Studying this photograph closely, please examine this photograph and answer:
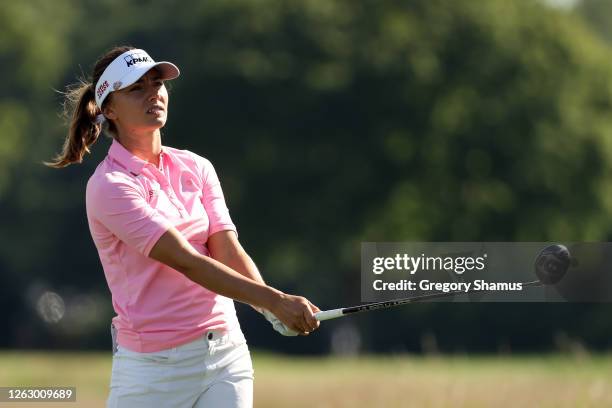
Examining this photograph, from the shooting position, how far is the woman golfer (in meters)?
5.25

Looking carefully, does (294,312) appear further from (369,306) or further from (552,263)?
(552,263)

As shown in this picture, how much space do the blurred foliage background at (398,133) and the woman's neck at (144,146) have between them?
30199 mm

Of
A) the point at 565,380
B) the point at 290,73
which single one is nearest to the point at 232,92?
the point at 290,73

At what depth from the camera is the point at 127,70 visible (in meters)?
5.50

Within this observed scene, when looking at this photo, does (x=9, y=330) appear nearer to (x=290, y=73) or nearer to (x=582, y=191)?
(x=290, y=73)

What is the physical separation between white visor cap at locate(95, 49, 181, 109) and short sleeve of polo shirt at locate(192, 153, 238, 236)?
357mm

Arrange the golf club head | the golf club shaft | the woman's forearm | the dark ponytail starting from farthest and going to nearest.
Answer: the golf club head < the dark ponytail < the golf club shaft < the woman's forearm

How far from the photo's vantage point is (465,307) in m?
40.1

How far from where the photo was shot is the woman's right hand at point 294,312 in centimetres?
524

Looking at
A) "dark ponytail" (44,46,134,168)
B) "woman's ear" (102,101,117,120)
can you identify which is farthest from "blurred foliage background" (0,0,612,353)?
"woman's ear" (102,101,117,120)

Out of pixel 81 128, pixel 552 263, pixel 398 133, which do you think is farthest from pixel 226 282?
pixel 398 133

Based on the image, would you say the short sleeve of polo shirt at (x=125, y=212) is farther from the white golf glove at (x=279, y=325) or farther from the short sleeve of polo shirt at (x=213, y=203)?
the white golf glove at (x=279, y=325)

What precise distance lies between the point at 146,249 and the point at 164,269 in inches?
5.6

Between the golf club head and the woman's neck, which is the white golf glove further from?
the golf club head
